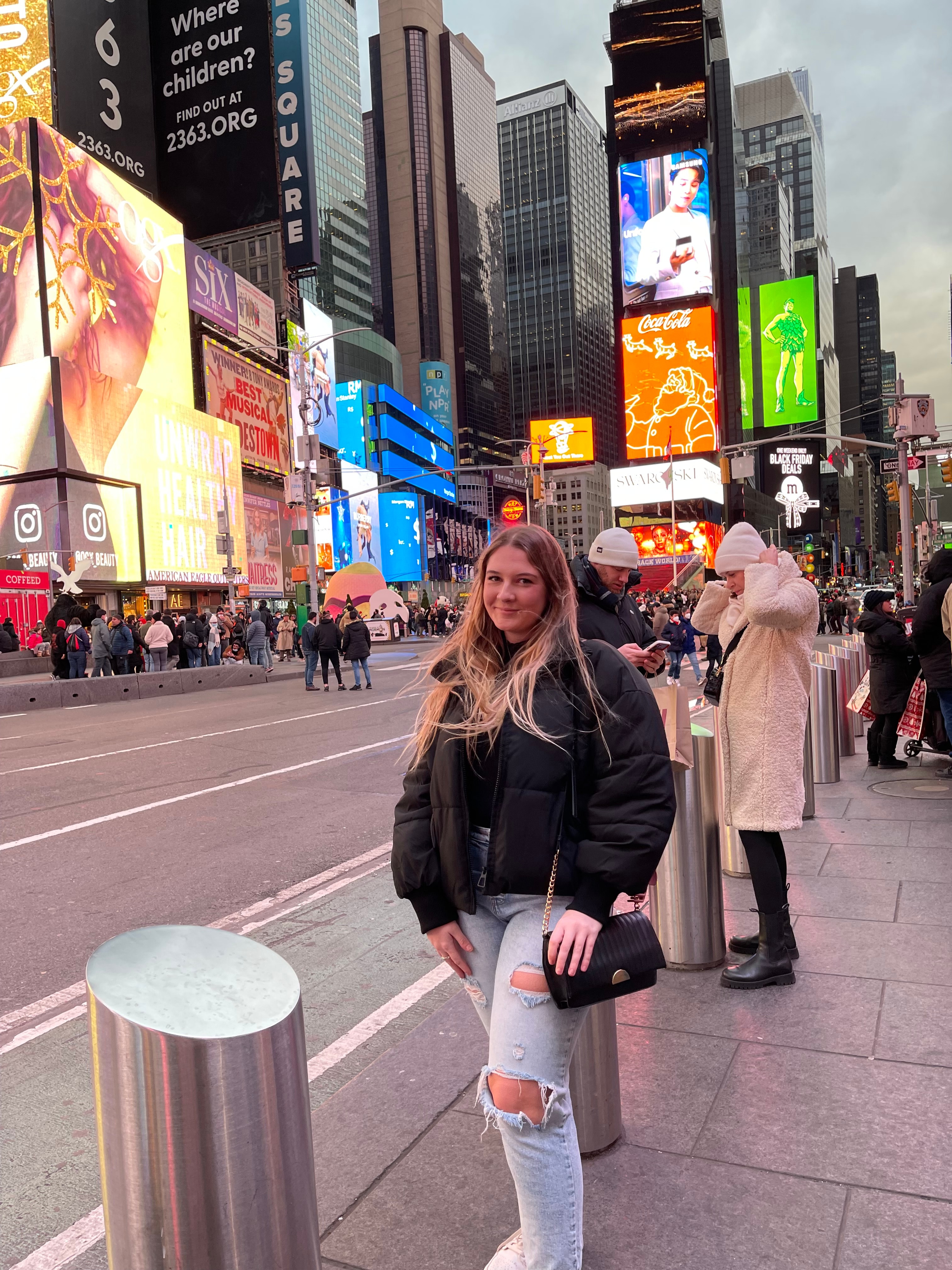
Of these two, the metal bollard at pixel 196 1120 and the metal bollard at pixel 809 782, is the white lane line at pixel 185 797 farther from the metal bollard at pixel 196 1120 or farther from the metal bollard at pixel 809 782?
the metal bollard at pixel 196 1120

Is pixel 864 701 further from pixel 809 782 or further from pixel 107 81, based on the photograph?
pixel 107 81

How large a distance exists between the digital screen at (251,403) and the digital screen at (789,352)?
40.7 metres

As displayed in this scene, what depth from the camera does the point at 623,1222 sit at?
2.45m

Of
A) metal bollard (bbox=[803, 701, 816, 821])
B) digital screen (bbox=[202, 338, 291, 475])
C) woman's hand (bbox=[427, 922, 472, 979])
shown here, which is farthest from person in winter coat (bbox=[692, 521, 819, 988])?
digital screen (bbox=[202, 338, 291, 475])

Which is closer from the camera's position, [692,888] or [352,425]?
[692,888]

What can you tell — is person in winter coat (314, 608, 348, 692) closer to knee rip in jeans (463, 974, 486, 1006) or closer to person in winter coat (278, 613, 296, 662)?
person in winter coat (278, 613, 296, 662)

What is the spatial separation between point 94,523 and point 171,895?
123 ft

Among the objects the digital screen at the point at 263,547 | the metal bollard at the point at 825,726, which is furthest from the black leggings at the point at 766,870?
the digital screen at the point at 263,547

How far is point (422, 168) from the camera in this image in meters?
175

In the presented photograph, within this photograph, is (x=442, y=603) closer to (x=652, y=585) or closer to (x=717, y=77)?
(x=652, y=585)

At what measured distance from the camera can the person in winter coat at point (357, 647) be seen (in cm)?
2145

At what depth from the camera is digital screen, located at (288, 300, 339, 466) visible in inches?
2672

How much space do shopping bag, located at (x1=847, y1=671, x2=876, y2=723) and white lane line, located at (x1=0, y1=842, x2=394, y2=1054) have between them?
5.15 m

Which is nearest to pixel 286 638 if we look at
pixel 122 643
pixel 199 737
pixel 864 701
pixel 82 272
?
pixel 122 643
